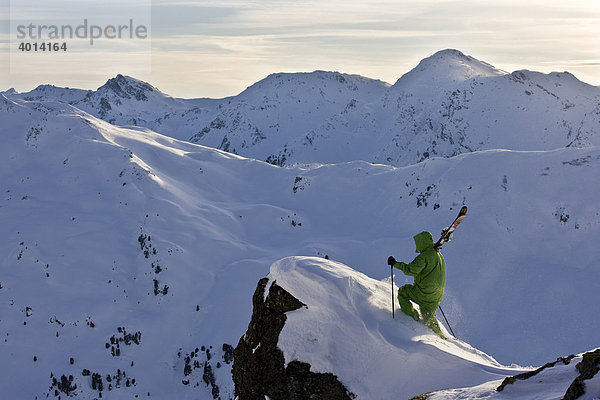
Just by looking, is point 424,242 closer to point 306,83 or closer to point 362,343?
point 362,343

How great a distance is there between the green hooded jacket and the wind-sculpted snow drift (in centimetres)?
94

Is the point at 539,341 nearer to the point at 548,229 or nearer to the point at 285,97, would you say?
the point at 548,229

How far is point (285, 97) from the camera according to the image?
104312 millimetres

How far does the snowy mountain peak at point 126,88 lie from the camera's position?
151625 millimetres

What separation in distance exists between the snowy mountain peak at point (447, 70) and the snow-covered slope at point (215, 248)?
4777 cm

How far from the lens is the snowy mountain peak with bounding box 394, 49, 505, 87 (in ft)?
232

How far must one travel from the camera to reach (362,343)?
6.20 meters

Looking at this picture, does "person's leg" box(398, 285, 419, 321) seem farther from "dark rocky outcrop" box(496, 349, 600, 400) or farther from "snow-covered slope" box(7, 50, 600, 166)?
"snow-covered slope" box(7, 50, 600, 166)

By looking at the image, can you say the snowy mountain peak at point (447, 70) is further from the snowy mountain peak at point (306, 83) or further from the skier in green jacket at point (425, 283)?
the skier in green jacket at point (425, 283)

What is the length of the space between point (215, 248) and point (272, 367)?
14.9 meters

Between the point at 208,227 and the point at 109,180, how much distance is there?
717 cm

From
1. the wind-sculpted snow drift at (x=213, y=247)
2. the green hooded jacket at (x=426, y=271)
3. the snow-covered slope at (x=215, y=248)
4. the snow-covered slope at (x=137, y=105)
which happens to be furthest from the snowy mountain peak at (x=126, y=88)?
the green hooded jacket at (x=426, y=271)

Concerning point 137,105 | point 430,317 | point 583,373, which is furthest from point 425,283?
point 137,105

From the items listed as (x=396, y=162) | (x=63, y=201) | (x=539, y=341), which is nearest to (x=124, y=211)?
(x=63, y=201)
